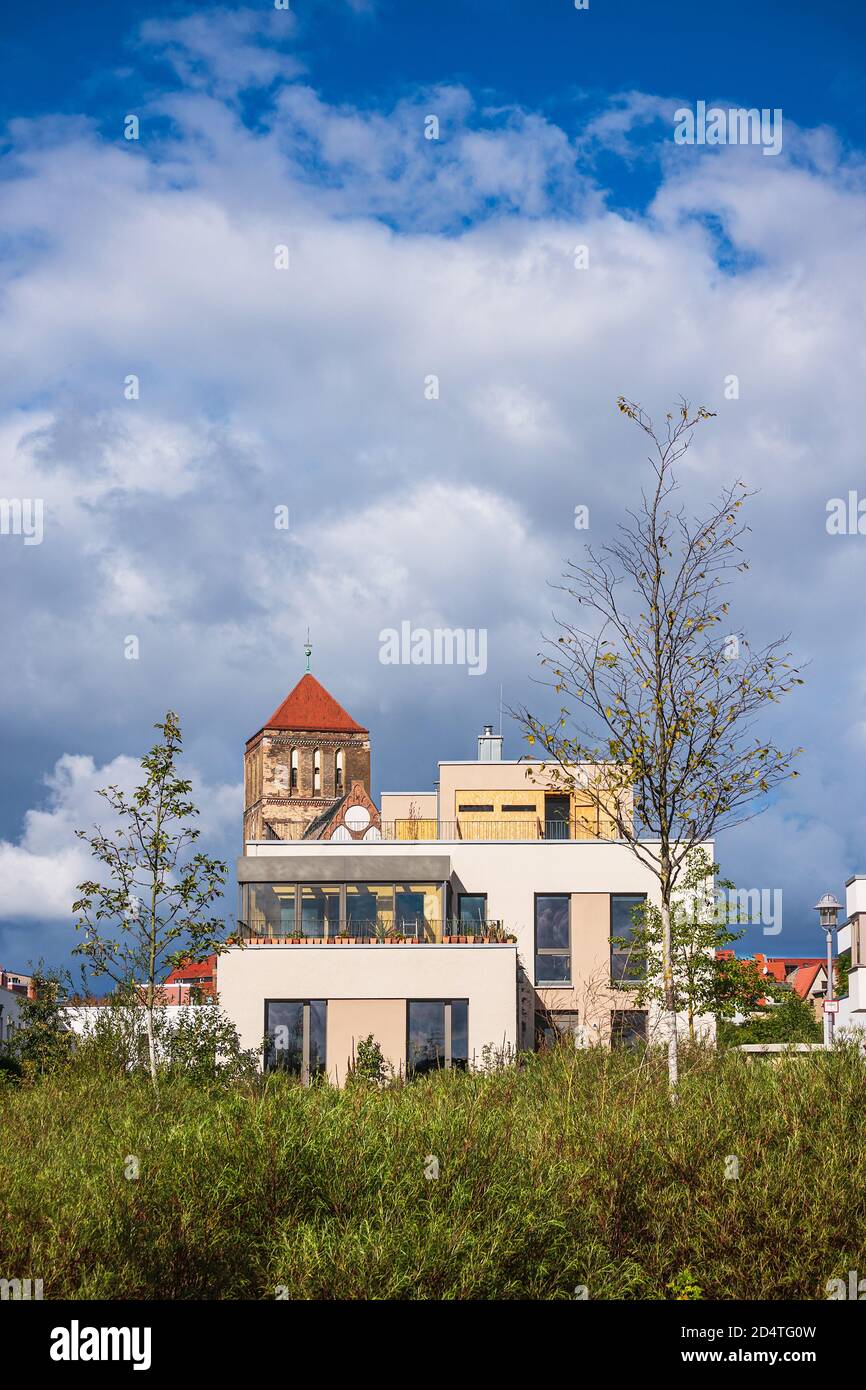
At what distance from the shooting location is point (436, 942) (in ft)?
106

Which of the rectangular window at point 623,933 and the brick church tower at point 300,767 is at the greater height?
the brick church tower at point 300,767

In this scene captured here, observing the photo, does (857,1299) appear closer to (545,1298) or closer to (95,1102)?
(545,1298)

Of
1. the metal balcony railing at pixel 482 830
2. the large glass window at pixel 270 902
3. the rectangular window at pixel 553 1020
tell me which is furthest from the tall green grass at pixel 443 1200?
the metal balcony railing at pixel 482 830

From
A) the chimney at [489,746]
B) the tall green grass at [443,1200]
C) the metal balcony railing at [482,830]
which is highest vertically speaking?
the chimney at [489,746]

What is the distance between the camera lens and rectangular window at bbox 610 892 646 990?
3728cm

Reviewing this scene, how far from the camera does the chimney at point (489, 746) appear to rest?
57031 mm

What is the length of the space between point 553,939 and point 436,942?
335 inches

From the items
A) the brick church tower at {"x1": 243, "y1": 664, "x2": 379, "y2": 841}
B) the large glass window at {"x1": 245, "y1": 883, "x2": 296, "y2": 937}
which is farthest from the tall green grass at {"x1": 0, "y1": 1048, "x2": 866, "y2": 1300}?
the brick church tower at {"x1": 243, "y1": 664, "x2": 379, "y2": 841}

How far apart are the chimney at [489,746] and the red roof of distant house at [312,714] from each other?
64611mm

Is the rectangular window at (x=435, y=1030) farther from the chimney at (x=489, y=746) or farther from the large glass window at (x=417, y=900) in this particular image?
the chimney at (x=489, y=746)

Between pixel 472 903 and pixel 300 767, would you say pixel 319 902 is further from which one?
pixel 300 767

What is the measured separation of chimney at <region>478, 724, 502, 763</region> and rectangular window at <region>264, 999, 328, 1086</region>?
25697 mm

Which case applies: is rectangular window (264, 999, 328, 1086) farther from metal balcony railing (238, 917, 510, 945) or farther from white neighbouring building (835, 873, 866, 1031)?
white neighbouring building (835, 873, 866, 1031)

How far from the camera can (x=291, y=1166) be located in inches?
395
